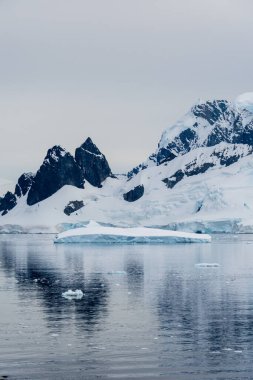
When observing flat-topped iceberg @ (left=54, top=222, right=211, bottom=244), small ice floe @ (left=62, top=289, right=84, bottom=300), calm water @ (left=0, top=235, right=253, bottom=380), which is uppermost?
flat-topped iceberg @ (left=54, top=222, right=211, bottom=244)

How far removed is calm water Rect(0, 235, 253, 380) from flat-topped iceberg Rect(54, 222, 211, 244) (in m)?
65.4

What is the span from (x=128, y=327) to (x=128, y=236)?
299ft

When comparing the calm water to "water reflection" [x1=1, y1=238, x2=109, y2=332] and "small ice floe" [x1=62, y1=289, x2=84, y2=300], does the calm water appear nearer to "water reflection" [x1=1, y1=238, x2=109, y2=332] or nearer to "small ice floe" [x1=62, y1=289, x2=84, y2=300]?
"water reflection" [x1=1, y1=238, x2=109, y2=332]

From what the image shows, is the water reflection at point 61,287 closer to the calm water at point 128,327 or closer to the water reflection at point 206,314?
the calm water at point 128,327

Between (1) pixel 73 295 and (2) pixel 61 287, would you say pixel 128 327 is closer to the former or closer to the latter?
(1) pixel 73 295

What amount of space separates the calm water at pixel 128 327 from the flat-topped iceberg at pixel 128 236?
65370 mm

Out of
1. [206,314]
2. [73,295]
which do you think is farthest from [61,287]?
[206,314]

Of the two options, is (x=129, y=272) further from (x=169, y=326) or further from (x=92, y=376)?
(x=92, y=376)

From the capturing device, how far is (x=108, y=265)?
69.6 metres

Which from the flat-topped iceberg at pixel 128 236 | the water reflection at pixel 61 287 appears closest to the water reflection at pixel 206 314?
the water reflection at pixel 61 287

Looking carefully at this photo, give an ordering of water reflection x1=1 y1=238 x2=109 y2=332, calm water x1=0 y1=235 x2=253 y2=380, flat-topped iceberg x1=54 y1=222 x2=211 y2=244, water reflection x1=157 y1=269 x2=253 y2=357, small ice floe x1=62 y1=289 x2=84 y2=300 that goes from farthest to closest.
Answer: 1. flat-topped iceberg x1=54 y1=222 x2=211 y2=244
2. small ice floe x1=62 y1=289 x2=84 y2=300
3. water reflection x1=1 y1=238 x2=109 y2=332
4. water reflection x1=157 y1=269 x2=253 y2=357
5. calm water x1=0 y1=235 x2=253 y2=380

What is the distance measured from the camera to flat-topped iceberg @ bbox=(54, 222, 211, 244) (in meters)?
121

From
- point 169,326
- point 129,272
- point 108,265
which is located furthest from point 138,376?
point 108,265

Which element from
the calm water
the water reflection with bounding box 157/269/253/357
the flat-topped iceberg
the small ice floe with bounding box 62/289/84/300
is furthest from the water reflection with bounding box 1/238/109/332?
the flat-topped iceberg
